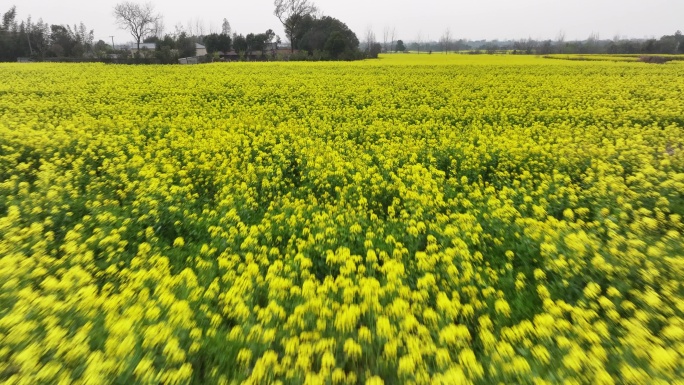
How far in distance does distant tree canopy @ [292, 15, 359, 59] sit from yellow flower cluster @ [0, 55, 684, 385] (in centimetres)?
3592

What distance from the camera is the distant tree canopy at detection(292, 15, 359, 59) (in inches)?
1708

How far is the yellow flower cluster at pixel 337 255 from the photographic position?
236 centimetres

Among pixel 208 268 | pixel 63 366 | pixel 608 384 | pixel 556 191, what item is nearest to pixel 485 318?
pixel 608 384

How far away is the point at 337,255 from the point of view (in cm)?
387

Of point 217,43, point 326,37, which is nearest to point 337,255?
point 326,37

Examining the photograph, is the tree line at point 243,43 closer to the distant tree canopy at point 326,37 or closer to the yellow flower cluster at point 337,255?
the distant tree canopy at point 326,37

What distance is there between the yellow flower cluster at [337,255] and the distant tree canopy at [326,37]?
35924mm

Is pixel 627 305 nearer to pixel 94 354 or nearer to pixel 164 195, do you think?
pixel 94 354

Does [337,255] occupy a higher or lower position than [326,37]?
lower

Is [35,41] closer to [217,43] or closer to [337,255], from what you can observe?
[217,43]

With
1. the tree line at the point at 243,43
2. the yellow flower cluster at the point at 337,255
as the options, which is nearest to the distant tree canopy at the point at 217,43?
the tree line at the point at 243,43

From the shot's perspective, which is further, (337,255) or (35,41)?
(35,41)

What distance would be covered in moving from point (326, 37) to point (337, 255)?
52.0m

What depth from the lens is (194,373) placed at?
2449 millimetres
